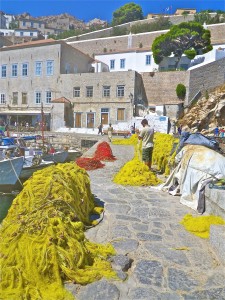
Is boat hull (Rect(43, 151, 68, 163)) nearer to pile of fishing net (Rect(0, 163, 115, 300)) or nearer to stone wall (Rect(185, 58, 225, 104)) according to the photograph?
pile of fishing net (Rect(0, 163, 115, 300))

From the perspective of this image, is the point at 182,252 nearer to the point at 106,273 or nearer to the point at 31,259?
the point at 106,273

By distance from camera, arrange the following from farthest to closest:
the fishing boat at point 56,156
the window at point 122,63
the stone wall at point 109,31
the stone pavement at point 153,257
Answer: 1. the stone wall at point 109,31
2. the window at point 122,63
3. the fishing boat at point 56,156
4. the stone pavement at point 153,257

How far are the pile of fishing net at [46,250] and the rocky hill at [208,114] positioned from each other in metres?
30.5

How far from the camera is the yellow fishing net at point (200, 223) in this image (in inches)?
173

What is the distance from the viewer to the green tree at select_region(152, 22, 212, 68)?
40.8 meters

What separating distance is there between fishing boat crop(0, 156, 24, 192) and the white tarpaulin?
31.5 ft

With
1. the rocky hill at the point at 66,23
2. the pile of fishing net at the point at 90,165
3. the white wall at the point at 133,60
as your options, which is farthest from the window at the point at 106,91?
the rocky hill at the point at 66,23

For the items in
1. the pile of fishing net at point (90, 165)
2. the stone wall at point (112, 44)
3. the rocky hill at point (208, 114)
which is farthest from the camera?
the stone wall at point (112, 44)

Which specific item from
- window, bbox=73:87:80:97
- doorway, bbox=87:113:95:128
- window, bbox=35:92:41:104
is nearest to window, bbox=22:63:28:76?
window, bbox=35:92:41:104

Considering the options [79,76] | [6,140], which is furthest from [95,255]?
[79,76]

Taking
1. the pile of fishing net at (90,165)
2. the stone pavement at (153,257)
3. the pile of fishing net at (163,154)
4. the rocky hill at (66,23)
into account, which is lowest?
the stone pavement at (153,257)

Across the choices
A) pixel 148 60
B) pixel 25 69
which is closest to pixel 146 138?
pixel 25 69

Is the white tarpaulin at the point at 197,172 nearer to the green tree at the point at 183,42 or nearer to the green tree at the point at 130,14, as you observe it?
the green tree at the point at 183,42

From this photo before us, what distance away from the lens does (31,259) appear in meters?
2.86
